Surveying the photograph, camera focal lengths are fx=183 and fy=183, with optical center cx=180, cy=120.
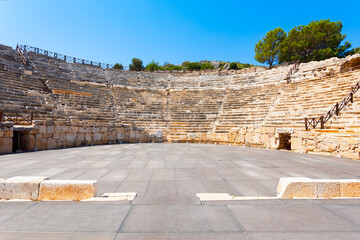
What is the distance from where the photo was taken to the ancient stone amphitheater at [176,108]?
11047 millimetres

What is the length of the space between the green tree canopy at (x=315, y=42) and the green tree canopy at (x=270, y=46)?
196cm

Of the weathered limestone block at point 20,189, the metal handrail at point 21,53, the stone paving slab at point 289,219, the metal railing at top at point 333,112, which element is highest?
the metal handrail at point 21,53

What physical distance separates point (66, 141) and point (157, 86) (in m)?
14.1

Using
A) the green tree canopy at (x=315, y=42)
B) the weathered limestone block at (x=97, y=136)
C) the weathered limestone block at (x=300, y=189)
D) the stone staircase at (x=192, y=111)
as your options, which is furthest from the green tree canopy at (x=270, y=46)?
the weathered limestone block at (x=300, y=189)

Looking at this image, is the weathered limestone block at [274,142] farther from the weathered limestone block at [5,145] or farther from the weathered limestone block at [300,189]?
the weathered limestone block at [5,145]

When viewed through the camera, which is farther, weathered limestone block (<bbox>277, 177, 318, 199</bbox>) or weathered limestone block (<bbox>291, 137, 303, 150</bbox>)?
weathered limestone block (<bbox>291, 137, 303, 150</bbox>)

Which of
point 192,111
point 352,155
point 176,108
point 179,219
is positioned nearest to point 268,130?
point 352,155

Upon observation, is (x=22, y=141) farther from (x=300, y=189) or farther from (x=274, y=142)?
(x=274, y=142)

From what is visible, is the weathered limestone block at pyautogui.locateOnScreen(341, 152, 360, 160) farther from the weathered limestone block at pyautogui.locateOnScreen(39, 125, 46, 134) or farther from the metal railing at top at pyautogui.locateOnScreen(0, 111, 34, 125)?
the metal railing at top at pyautogui.locateOnScreen(0, 111, 34, 125)

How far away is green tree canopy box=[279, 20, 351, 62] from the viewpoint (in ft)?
99.7

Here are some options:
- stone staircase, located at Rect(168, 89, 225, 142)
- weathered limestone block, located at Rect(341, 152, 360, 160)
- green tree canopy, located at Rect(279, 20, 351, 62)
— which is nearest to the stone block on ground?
weathered limestone block, located at Rect(341, 152, 360, 160)

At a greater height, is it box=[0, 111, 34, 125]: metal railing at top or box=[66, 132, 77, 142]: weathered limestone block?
box=[0, 111, 34, 125]: metal railing at top

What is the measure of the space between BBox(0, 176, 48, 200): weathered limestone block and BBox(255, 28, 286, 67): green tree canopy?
135ft

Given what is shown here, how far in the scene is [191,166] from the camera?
716cm
